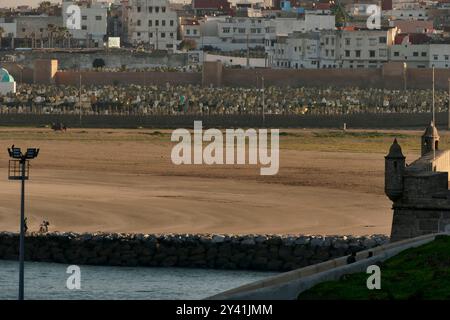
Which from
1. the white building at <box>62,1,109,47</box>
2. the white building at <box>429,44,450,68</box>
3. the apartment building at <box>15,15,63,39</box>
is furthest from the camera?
the apartment building at <box>15,15,63,39</box>

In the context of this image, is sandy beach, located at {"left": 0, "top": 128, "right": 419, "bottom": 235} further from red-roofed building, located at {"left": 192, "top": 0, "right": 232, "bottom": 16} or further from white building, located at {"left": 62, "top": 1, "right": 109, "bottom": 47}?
red-roofed building, located at {"left": 192, "top": 0, "right": 232, "bottom": 16}

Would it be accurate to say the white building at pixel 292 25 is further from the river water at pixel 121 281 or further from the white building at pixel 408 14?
the river water at pixel 121 281

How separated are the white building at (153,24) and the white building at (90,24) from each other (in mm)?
3315

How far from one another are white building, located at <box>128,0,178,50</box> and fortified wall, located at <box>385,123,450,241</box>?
442 ft

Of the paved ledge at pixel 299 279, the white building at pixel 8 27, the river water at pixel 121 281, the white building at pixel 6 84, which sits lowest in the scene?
the white building at pixel 6 84

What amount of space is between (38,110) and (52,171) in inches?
1564

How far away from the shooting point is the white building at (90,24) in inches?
6929

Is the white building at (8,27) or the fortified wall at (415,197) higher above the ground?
the fortified wall at (415,197)

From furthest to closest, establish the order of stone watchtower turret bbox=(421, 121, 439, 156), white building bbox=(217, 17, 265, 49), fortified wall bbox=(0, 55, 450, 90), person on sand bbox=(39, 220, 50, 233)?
white building bbox=(217, 17, 265, 49)
fortified wall bbox=(0, 55, 450, 90)
person on sand bbox=(39, 220, 50, 233)
stone watchtower turret bbox=(421, 121, 439, 156)

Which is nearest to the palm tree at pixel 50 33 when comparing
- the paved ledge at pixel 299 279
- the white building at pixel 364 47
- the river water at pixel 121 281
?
the white building at pixel 364 47

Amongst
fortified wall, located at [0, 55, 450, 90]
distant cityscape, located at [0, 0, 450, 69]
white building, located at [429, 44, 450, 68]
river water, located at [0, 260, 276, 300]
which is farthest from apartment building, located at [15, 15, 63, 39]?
river water, located at [0, 260, 276, 300]

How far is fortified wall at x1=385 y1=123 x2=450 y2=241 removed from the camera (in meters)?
35.0

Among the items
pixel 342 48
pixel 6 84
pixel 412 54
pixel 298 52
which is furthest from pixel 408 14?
pixel 6 84

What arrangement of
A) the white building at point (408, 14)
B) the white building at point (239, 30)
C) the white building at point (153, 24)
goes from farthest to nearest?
the white building at point (408, 14)
the white building at point (153, 24)
the white building at point (239, 30)
